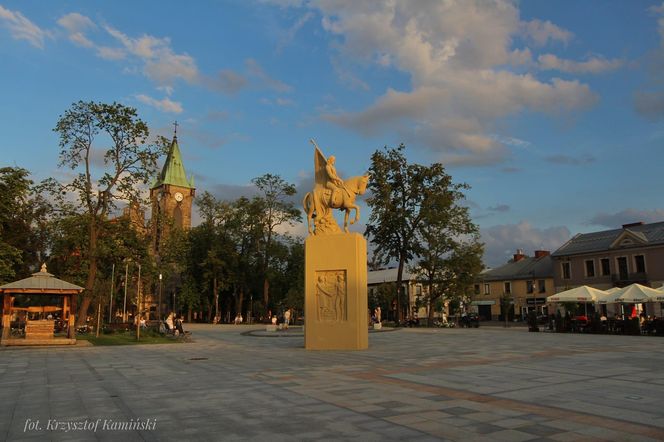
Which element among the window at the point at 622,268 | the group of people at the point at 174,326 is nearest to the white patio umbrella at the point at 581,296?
the window at the point at 622,268

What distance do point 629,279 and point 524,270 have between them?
16903 millimetres

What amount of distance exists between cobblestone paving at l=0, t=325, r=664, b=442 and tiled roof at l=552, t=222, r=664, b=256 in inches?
1574

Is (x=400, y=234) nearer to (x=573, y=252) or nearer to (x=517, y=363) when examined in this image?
(x=573, y=252)

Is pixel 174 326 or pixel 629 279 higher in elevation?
pixel 629 279

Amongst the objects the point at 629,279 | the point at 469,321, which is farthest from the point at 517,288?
the point at 469,321

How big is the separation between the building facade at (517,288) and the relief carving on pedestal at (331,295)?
43.0m

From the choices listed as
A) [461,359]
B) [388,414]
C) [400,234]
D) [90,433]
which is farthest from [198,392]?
[400,234]

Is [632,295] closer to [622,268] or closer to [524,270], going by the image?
[622,268]

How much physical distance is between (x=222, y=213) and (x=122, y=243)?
29.3 metres

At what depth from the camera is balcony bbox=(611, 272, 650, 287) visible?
158 ft

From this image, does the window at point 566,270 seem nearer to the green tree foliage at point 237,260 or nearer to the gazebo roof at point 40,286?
the green tree foliage at point 237,260

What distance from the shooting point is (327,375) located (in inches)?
452

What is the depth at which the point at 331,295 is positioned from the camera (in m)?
18.4

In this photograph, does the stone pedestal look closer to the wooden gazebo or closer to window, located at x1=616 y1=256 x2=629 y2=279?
the wooden gazebo
